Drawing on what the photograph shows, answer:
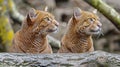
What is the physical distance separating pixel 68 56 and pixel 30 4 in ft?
27.7

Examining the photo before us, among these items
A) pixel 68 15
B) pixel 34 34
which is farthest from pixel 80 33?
pixel 68 15

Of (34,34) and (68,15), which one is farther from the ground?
(68,15)

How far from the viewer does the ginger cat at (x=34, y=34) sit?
6.68m

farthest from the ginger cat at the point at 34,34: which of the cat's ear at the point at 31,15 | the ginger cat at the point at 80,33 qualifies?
the ginger cat at the point at 80,33

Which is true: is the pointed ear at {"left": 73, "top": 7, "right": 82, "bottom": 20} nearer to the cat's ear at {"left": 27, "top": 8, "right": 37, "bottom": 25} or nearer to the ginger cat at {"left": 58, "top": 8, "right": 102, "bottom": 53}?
the ginger cat at {"left": 58, "top": 8, "right": 102, "bottom": 53}

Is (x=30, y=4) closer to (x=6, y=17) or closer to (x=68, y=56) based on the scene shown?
(x=6, y=17)

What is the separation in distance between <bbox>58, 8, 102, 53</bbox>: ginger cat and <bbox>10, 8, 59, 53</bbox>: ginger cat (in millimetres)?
375

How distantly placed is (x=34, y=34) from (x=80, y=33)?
2.57 ft

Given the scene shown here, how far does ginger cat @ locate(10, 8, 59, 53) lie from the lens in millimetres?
6684

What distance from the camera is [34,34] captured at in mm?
6781

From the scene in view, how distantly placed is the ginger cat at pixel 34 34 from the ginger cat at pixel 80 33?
37 centimetres

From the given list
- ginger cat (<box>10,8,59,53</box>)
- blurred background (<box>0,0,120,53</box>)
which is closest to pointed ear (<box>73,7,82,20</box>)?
ginger cat (<box>10,8,59,53</box>)

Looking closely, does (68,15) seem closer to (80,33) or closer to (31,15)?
(80,33)

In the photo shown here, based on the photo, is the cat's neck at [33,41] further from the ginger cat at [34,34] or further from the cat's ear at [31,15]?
the cat's ear at [31,15]
